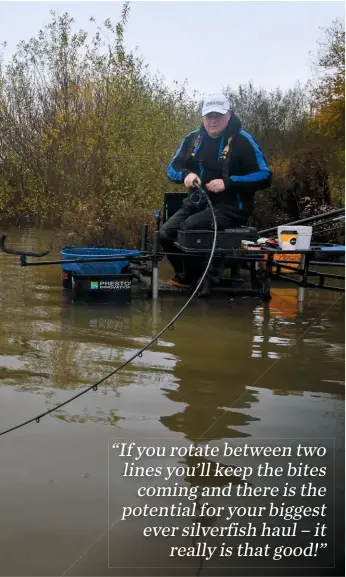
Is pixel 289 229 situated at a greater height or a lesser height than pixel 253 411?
greater

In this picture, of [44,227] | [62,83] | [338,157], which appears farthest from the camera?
[44,227]

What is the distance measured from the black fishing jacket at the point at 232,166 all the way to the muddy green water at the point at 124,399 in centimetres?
114

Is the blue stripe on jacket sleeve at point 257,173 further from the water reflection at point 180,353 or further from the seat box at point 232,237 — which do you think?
the water reflection at point 180,353

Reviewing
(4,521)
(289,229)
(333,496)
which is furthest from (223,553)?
(289,229)

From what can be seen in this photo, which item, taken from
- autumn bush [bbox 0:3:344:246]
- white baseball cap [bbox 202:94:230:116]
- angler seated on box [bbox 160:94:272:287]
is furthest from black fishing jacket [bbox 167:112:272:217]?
autumn bush [bbox 0:3:344:246]

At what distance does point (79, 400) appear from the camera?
13.1 feet

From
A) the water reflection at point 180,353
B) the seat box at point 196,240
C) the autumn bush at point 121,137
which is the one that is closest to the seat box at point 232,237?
the seat box at point 196,240

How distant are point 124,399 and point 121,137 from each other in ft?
33.7

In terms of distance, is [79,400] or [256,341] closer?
[79,400]

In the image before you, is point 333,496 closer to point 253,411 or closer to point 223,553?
point 223,553

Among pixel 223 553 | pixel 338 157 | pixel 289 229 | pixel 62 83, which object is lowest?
pixel 223 553

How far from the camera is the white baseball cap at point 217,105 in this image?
736 cm

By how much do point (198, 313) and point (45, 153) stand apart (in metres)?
10.3

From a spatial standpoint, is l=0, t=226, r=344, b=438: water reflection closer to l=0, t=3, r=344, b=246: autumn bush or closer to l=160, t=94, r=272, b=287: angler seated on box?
l=160, t=94, r=272, b=287: angler seated on box
